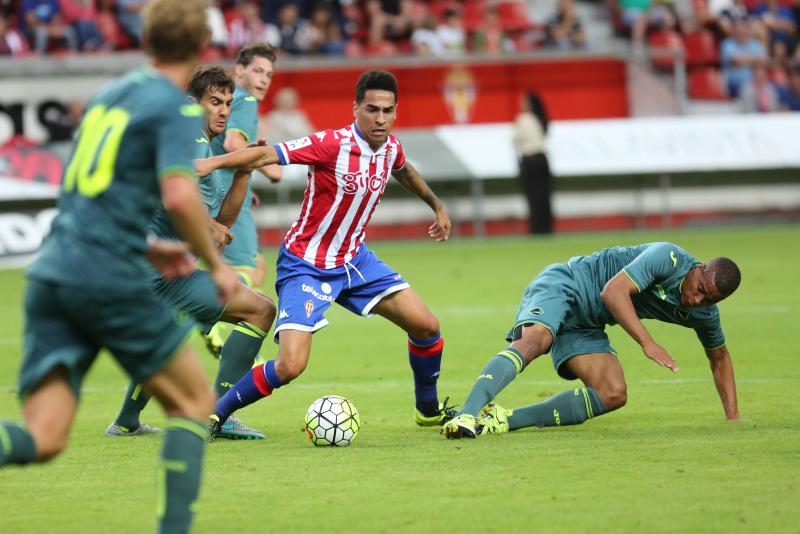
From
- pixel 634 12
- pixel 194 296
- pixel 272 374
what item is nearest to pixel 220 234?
pixel 194 296

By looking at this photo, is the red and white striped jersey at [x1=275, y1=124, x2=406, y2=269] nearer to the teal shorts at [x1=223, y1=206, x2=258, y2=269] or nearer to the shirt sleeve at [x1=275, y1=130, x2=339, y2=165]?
the shirt sleeve at [x1=275, y1=130, x2=339, y2=165]

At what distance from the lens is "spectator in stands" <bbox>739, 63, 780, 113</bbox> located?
24562mm

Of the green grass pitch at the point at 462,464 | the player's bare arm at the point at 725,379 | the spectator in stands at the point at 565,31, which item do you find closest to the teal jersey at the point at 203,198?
the green grass pitch at the point at 462,464

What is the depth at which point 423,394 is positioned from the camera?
303 inches

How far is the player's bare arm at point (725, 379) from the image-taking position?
7.45m

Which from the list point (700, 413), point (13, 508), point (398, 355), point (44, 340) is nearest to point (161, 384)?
point (44, 340)

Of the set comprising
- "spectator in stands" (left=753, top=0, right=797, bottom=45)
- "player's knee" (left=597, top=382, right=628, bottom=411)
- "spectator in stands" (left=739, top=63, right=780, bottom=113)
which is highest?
"spectator in stands" (left=753, top=0, right=797, bottom=45)

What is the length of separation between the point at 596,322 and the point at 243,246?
3434 mm

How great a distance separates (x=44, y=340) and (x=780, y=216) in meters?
21.6

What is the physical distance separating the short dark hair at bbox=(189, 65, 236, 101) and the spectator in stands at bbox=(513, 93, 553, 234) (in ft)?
45.5

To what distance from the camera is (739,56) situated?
2509 cm

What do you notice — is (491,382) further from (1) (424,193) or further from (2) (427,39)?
(2) (427,39)

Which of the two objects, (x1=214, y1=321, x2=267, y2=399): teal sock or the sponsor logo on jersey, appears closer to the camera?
the sponsor logo on jersey

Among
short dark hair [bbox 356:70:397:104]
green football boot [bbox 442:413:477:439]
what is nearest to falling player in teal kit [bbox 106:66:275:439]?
short dark hair [bbox 356:70:397:104]
